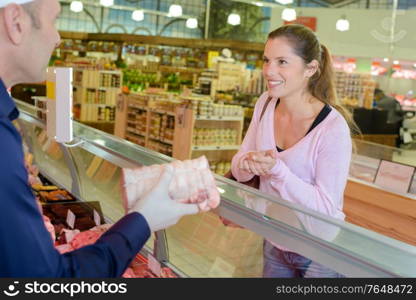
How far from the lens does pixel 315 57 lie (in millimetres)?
2625

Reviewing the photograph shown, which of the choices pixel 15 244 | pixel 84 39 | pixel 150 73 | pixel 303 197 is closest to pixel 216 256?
pixel 303 197

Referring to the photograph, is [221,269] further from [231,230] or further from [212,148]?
[212,148]

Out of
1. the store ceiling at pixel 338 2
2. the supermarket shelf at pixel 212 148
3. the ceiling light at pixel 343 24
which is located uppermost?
the store ceiling at pixel 338 2

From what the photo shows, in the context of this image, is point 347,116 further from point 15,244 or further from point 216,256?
point 15,244

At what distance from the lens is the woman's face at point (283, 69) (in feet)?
8.35

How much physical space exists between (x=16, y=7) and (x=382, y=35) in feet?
41.4

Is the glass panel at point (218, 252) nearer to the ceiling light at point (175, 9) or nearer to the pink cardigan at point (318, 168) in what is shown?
the pink cardigan at point (318, 168)

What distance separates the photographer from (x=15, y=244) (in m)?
1.05

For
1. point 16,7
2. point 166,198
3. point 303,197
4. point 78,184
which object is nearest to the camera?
point 16,7

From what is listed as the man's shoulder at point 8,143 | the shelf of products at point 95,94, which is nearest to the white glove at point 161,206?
the man's shoulder at point 8,143

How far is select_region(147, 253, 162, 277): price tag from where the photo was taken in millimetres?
2385

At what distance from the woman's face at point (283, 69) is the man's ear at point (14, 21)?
1.54 metres

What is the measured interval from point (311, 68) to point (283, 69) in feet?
0.54

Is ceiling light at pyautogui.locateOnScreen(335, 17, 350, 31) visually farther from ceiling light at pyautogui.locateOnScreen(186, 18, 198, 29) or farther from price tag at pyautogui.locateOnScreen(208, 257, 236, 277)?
price tag at pyautogui.locateOnScreen(208, 257, 236, 277)
